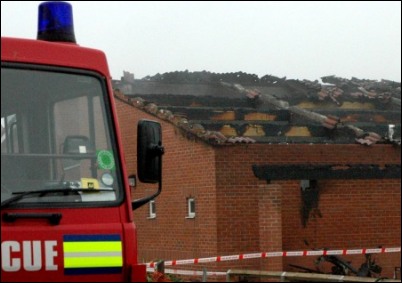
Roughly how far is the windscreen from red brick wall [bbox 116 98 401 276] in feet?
40.7

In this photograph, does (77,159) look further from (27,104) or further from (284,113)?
(284,113)

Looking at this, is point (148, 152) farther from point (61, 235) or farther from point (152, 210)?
point (152, 210)

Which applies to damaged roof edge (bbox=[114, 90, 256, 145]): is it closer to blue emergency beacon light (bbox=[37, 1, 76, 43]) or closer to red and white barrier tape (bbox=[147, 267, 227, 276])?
red and white barrier tape (bbox=[147, 267, 227, 276])

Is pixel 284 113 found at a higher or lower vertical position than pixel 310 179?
higher

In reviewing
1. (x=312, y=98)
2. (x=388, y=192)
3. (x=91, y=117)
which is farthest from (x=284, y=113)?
(x=91, y=117)

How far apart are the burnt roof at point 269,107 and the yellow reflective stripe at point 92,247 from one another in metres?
12.8

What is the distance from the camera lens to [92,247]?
6.33 metres

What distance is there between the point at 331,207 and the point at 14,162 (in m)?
14.2

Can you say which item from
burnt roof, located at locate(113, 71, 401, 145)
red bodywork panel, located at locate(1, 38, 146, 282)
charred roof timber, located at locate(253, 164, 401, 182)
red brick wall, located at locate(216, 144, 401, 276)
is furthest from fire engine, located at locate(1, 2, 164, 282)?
charred roof timber, located at locate(253, 164, 401, 182)

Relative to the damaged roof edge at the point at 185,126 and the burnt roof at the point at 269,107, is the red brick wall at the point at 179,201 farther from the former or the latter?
the burnt roof at the point at 269,107

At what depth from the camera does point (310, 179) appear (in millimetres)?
19766

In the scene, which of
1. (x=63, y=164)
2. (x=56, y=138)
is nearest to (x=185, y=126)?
(x=56, y=138)

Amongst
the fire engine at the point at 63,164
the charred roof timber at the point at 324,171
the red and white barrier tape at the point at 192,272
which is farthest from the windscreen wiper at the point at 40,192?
the charred roof timber at the point at 324,171

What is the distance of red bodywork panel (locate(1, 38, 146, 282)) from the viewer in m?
6.09
